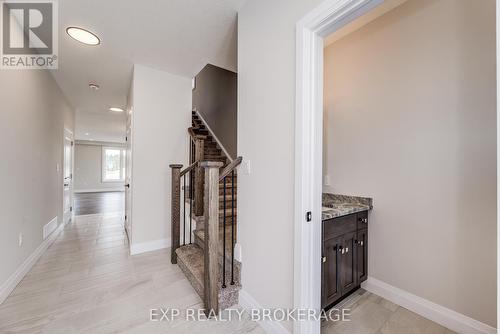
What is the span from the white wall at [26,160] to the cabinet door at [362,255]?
10.2ft

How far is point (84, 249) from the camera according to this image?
305cm

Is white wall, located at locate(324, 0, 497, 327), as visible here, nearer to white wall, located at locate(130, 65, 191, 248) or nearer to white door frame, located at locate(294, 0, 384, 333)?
white door frame, located at locate(294, 0, 384, 333)

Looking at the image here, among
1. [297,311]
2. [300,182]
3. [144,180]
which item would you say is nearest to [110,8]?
[144,180]

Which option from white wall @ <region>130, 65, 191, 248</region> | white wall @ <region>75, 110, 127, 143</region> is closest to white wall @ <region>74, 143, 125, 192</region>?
white wall @ <region>75, 110, 127, 143</region>

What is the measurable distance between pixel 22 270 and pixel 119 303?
1304 mm

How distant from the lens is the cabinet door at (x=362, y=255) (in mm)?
1970

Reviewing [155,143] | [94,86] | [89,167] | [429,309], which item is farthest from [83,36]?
[89,167]

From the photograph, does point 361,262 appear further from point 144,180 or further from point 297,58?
point 144,180

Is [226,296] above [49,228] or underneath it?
underneath

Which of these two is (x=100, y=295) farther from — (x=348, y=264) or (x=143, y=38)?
(x=143, y=38)

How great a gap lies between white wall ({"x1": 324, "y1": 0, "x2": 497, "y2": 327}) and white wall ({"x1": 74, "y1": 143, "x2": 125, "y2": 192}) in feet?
38.8

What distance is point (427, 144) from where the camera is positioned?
1741 millimetres

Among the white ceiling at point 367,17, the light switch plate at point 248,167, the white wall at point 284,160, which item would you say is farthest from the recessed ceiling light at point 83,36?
the white ceiling at point 367,17

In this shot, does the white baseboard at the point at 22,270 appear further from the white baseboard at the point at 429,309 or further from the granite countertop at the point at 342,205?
the white baseboard at the point at 429,309
